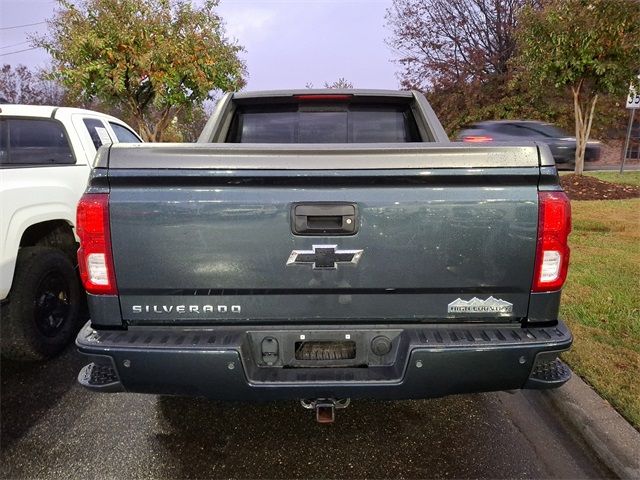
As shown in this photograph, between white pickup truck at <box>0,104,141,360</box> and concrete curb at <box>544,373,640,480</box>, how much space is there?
3.89 metres

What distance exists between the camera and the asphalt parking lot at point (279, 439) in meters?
2.47

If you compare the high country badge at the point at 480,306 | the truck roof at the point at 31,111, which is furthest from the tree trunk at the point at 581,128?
the truck roof at the point at 31,111

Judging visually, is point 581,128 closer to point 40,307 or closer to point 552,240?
point 552,240

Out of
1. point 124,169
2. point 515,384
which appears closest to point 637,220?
point 515,384

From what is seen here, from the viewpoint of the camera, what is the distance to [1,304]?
3.48 metres

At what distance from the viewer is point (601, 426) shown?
2660 mm

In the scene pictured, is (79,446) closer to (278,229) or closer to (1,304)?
(1,304)

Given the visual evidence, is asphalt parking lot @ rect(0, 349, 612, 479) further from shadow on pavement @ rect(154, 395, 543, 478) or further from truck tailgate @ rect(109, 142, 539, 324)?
truck tailgate @ rect(109, 142, 539, 324)

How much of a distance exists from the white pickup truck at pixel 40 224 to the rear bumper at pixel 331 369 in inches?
69.3

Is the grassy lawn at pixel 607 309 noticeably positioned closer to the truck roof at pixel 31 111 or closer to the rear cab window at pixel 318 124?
the rear cab window at pixel 318 124

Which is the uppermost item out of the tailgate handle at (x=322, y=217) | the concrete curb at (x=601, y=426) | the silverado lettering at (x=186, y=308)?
the tailgate handle at (x=322, y=217)

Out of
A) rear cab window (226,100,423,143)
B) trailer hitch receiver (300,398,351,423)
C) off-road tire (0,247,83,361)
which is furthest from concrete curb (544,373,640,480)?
off-road tire (0,247,83,361)

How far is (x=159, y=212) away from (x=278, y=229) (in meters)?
0.52

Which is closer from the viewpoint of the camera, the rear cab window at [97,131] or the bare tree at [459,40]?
the rear cab window at [97,131]
